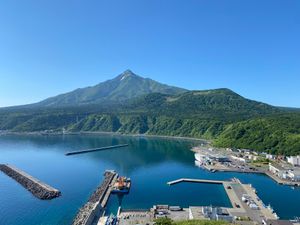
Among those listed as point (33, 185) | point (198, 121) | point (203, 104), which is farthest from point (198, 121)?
point (33, 185)

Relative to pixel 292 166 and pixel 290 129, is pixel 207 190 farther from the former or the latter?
pixel 290 129

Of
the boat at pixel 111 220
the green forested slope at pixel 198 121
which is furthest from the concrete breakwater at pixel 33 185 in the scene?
the green forested slope at pixel 198 121

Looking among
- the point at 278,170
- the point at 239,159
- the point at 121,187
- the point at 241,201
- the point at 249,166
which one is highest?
the point at 239,159

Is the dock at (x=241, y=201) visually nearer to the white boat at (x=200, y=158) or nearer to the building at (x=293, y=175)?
the building at (x=293, y=175)

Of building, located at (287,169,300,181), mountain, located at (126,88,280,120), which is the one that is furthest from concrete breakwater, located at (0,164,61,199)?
mountain, located at (126,88,280,120)

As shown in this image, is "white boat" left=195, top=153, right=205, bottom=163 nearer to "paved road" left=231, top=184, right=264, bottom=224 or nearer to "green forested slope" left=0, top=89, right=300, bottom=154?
"green forested slope" left=0, top=89, right=300, bottom=154

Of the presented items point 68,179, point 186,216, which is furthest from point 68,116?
point 186,216

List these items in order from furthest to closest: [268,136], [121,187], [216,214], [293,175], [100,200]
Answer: [268,136]
[293,175]
[121,187]
[100,200]
[216,214]

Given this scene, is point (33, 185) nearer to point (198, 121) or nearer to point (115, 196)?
point (115, 196)
